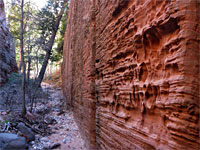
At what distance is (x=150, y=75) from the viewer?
6.39 ft

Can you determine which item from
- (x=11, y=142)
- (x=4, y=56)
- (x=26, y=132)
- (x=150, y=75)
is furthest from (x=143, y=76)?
(x=4, y=56)

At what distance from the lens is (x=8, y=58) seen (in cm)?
1379

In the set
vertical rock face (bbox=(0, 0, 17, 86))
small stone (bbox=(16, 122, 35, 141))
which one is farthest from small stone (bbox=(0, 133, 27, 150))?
vertical rock face (bbox=(0, 0, 17, 86))

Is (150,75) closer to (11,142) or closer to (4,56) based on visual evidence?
(11,142)

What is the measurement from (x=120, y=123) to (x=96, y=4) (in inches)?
117

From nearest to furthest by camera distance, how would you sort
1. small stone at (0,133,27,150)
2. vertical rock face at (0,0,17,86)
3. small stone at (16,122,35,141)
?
1. small stone at (0,133,27,150)
2. small stone at (16,122,35,141)
3. vertical rock face at (0,0,17,86)

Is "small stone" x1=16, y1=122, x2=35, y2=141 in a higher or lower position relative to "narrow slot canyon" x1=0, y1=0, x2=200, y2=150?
lower

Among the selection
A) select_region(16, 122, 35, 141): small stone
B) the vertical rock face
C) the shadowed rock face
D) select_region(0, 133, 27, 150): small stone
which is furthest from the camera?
the vertical rock face

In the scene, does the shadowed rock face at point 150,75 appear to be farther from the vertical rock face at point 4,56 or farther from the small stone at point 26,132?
the vertical rock face at point 4,56

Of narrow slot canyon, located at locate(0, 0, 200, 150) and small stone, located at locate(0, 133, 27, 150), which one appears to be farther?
small stone, located at locate(0, 133, 27, 150)

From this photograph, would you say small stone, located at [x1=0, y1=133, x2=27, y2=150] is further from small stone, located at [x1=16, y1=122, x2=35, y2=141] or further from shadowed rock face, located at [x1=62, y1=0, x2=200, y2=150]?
shadowed rock face, located at [x1=62, y1=0, x2=200, y2=150]

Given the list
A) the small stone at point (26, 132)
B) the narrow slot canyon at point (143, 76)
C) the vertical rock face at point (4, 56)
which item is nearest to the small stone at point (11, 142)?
the narrow slot canyon at point (143, 76)

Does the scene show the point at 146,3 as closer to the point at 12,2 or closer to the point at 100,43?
the point at 100,43

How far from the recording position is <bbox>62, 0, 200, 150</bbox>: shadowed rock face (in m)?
1.44
